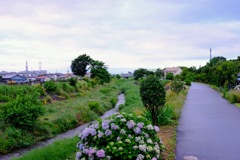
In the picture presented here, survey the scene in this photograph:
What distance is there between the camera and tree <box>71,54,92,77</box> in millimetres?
66375

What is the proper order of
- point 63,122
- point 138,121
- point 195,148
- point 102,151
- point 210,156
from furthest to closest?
point 63,122, point 195,148, point 210,156, point 138,121, point 102,151

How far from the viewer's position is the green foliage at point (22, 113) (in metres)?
14.3

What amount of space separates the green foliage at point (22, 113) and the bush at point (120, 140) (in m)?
9.52

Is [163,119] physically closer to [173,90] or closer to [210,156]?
[210,156]

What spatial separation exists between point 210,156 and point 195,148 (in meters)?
0.73

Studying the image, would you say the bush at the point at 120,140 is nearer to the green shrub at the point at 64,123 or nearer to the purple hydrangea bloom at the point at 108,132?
the purple hydrangea bloom at the point at 108,132

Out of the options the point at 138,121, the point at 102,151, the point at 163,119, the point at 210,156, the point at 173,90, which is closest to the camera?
the point at 102,151

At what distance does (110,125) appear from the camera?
580 cm

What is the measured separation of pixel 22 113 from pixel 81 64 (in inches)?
2094

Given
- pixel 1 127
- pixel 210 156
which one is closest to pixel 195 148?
pixel 210 156

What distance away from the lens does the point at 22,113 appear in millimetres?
14422

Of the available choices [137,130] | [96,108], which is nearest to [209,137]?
[137,130]

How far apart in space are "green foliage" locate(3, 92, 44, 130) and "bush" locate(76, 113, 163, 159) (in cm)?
952

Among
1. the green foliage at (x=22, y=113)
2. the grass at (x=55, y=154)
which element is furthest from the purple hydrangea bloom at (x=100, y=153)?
the green foliage at (x=22, y=113)
